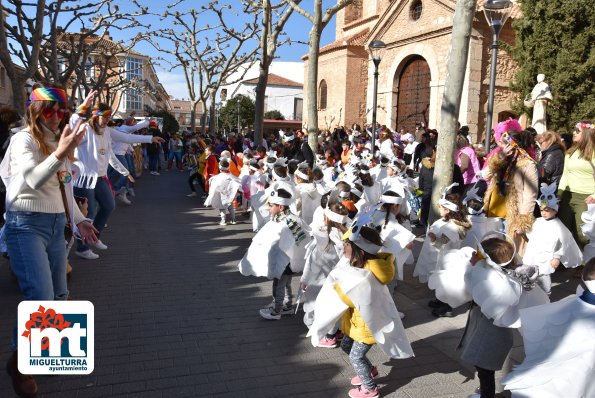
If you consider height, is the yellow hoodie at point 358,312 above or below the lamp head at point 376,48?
below

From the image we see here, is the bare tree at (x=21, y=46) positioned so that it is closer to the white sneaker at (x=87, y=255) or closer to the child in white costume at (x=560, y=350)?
the white sneaker at (x=87, y=255)

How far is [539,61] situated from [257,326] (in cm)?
1471

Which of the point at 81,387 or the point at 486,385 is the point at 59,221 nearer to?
the point at 81,387

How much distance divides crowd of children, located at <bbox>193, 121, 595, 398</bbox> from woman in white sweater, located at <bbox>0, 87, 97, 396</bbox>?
1.99 meters

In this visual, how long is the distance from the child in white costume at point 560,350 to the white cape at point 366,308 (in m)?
0.94

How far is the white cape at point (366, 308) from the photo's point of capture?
3.56 m

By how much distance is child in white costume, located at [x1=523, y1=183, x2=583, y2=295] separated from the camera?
5223mm

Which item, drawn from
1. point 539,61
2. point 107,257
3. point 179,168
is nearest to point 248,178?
point 107,257

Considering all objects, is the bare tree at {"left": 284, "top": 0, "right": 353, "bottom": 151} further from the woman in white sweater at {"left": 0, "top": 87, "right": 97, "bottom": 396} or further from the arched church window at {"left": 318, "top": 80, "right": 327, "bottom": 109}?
the arched church window at {"left": 318, "top": 80, "right": 327, "bottom": 109}

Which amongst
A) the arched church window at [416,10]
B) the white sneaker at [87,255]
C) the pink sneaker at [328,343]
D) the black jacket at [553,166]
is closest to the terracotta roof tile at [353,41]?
the arched church window at [416,10]

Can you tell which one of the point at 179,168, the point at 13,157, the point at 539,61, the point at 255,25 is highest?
the point at 255,25

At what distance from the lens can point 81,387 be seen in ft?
11.9

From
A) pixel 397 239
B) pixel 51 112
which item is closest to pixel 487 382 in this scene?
pixel 397 239

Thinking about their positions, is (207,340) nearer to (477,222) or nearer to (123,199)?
(477,222)
